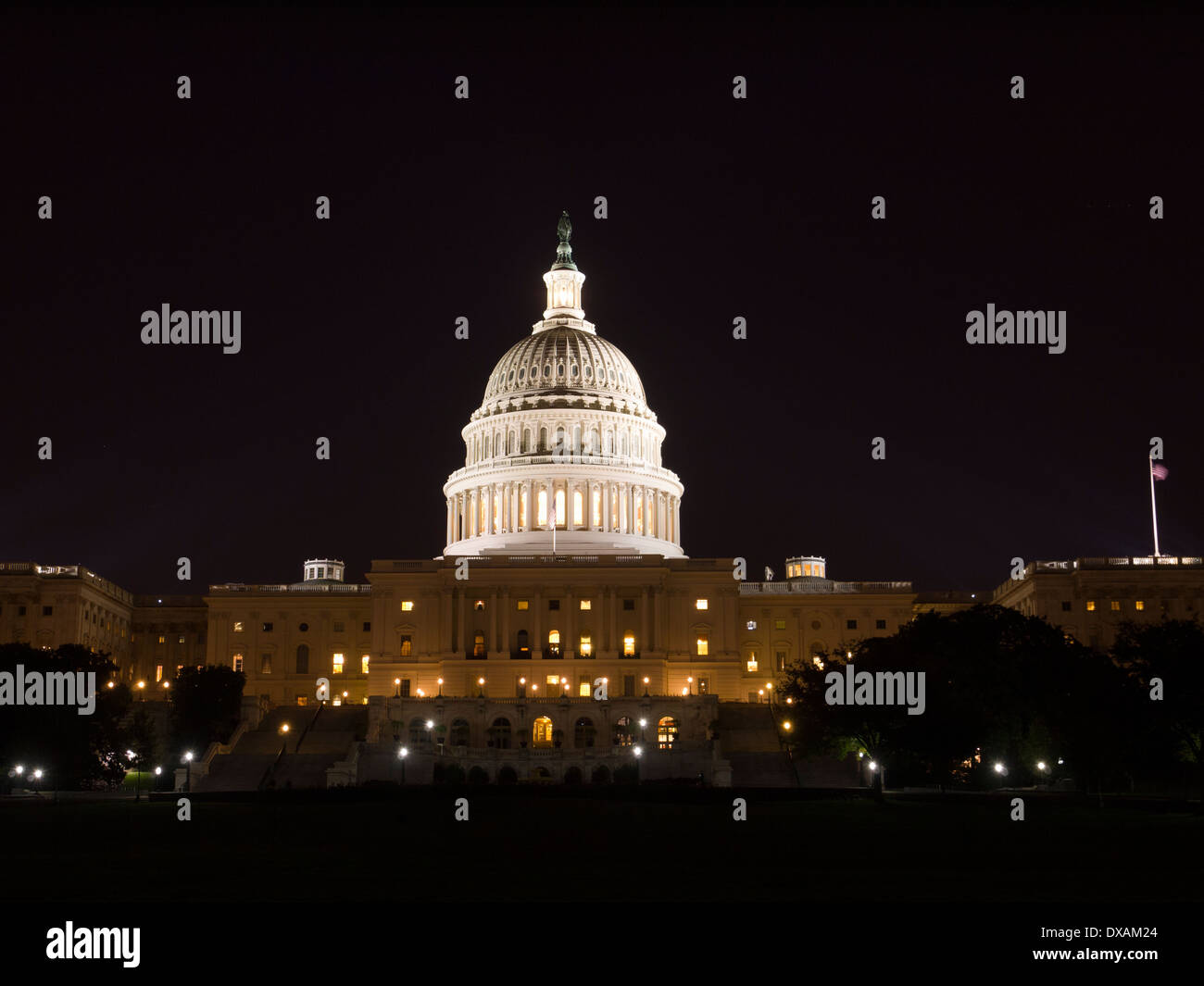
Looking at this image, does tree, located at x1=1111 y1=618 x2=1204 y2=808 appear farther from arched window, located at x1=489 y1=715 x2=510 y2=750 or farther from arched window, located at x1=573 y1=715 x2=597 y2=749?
arched window, located at x1=489 y1=715 x2=510 y2=750

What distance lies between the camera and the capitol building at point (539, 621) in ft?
350

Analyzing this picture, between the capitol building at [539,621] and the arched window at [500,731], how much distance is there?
15 cm

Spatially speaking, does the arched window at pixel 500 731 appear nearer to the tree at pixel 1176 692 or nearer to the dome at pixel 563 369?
the tree at pixel 1176 692

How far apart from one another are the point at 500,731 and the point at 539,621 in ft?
77.1

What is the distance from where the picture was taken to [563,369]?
17000cm

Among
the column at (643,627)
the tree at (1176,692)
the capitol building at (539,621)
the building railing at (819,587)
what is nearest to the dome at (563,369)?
the capitol building at (539,621)

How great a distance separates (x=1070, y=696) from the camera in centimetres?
8338

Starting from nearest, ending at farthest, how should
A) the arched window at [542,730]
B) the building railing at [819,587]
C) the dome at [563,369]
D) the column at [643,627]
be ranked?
the arched window at [542,730]
the column at [643,627]
the building railing at [819,587]
the dome at [563,369]

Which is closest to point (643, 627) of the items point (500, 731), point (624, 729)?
point (624, 729)

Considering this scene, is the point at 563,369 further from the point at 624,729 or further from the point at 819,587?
the point at 624,729

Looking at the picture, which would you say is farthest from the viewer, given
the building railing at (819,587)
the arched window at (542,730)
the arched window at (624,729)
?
the building railing at (819,587)

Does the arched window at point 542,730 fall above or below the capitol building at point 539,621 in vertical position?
below
